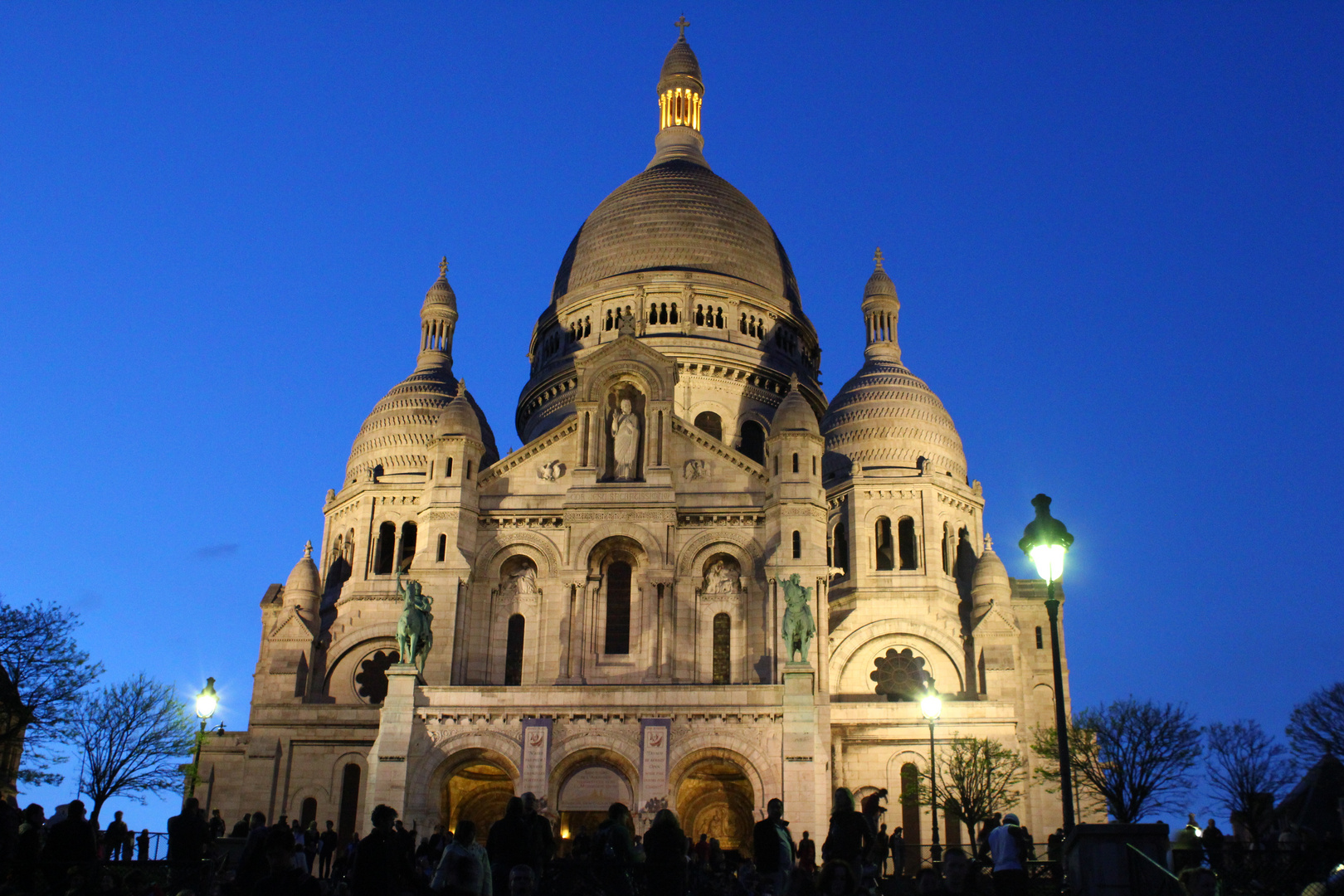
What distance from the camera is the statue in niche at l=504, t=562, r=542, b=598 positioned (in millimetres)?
50969

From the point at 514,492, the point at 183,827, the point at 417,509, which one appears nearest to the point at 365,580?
the point at 417,509

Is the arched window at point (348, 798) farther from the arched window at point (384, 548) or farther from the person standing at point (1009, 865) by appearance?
the person standing at point (1009, 865)

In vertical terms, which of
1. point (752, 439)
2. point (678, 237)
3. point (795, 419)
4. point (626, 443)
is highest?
point (678, 237)

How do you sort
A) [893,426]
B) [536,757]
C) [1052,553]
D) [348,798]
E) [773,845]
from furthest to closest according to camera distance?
[893,426] → [348,798] → [536,757] → [1052,553] → [773,845]

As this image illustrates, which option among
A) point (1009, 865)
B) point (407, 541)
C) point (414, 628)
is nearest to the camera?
point (1009, 865)

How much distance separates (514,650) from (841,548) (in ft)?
52.4

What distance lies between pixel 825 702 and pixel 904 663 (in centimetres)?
1271

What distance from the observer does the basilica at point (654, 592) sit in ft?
147

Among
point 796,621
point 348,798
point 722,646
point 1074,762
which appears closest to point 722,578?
point 722,646

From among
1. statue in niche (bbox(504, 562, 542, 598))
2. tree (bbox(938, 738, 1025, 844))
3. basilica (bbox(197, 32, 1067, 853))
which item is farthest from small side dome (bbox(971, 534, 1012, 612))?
statue in niche (bbox(504, 562, 542, 598))

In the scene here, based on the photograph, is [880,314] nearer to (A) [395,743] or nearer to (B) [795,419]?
(B) [795,419]

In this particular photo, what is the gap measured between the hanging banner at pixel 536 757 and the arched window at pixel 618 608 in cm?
504

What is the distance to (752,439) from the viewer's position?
65125mm

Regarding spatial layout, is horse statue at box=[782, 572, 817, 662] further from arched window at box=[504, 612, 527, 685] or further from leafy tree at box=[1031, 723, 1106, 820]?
arched window at box=[504, 612, 527, 685]
